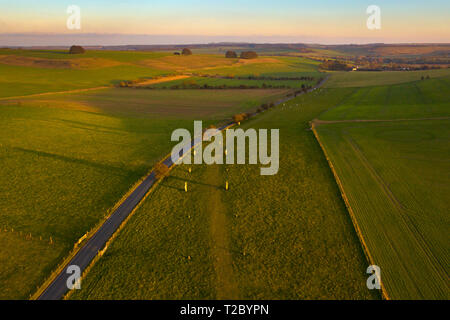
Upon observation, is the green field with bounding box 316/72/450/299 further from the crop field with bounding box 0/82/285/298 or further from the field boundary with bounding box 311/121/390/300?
the crop field with bounding box 0/82/285/298

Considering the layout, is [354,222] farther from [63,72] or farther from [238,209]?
[63,72]

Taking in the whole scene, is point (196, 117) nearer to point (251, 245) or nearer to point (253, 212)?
point (253, 212)

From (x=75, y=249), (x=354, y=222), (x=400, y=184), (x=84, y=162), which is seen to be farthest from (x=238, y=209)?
(x=84, y=162)

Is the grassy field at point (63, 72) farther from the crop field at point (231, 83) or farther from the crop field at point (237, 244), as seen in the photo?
the crop field at point (237, 244)

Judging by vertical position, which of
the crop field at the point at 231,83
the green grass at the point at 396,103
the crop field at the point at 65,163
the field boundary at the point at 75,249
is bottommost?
the field boundary at the point at 75,249

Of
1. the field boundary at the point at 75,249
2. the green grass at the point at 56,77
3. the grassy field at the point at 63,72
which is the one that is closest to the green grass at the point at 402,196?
the field boundary at the point at 75,249
